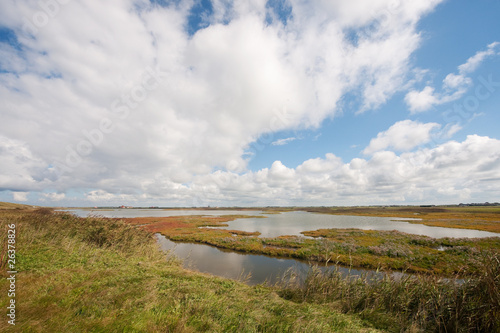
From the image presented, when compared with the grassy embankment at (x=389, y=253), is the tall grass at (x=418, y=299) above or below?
above

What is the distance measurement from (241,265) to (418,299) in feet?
56.5

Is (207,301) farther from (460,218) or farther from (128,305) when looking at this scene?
(460,218)

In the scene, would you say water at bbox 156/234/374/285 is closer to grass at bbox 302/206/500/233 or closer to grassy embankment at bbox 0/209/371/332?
grassy embankment at bbox 0/209/371/332

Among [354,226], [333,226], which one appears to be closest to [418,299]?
[333,226]

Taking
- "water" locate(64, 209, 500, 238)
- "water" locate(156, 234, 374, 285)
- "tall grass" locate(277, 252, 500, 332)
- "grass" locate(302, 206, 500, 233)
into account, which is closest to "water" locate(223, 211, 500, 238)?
"water" locate(64, 209, 500, 238)

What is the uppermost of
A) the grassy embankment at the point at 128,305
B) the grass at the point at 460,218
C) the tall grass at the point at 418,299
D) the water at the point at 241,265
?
the grassy embankment at the point at 128,305

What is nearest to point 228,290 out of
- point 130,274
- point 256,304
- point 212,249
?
point 256,304

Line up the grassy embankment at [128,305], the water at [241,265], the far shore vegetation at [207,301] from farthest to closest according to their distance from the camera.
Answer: the water at [241,265], the far shore vegetation at [207,301], the grassy embankment at [128,305]

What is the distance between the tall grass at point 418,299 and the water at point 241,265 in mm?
7737

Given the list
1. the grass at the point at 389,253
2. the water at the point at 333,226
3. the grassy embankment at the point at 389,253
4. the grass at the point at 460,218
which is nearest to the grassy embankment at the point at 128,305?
the grassy embankment at the point at 389,253

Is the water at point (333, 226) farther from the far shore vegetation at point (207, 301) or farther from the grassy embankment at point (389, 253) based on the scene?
the far shore vegetation at point (207, 301)

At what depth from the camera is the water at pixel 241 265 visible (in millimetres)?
19750

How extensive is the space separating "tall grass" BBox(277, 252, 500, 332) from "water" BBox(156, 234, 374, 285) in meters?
7.74

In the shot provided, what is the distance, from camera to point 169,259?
18.6 meters
